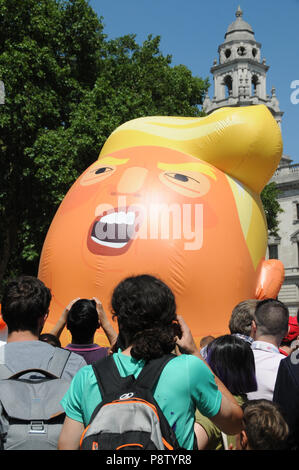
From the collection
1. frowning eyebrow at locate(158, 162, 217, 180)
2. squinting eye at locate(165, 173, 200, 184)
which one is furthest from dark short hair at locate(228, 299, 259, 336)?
frowning eyebrow at locate(158, 162, 217, 180)

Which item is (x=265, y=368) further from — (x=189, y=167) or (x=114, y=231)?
(x=189, y=167)

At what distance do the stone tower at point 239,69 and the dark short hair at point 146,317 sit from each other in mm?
55532

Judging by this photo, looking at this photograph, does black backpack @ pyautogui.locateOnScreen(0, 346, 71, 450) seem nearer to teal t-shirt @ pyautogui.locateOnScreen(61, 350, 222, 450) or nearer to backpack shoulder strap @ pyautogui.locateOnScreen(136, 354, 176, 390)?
teal t-shirt @ pyautogui.locateOnScreen(61, 350, 222, 450)

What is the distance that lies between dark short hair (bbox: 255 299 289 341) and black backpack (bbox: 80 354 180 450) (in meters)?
1.63

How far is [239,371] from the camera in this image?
10.0 ft

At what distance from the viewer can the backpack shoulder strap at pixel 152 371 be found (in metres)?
2.16

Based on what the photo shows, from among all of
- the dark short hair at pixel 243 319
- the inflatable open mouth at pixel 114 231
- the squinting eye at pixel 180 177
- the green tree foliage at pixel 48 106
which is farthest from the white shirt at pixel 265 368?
the green tree foliage at pixel 48 106

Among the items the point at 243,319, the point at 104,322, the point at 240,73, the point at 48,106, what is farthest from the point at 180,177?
the point at 240,73

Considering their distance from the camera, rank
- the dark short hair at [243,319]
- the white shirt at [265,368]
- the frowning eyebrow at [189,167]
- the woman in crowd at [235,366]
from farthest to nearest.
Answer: the frowning eyebrow at [189,167] → the dark short hair at [243,319] → the white shirt at [265,368] → the woman in crowd at [235,366]

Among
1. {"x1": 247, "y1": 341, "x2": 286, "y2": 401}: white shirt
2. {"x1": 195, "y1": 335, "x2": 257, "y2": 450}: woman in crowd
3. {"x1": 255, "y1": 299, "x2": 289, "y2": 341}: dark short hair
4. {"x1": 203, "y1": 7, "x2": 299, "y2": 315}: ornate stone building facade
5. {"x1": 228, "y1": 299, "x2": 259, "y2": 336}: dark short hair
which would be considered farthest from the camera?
{"x1": 203, "y1": 7, "x2": 299, "y2": 315}: ornate stone building facade

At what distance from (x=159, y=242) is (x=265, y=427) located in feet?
14.8

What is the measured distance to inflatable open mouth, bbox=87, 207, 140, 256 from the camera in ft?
22.2

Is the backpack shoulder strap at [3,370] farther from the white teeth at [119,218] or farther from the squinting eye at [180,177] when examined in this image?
the squinting eye at [180,177]

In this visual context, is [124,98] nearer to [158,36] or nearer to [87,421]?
[158,36]
